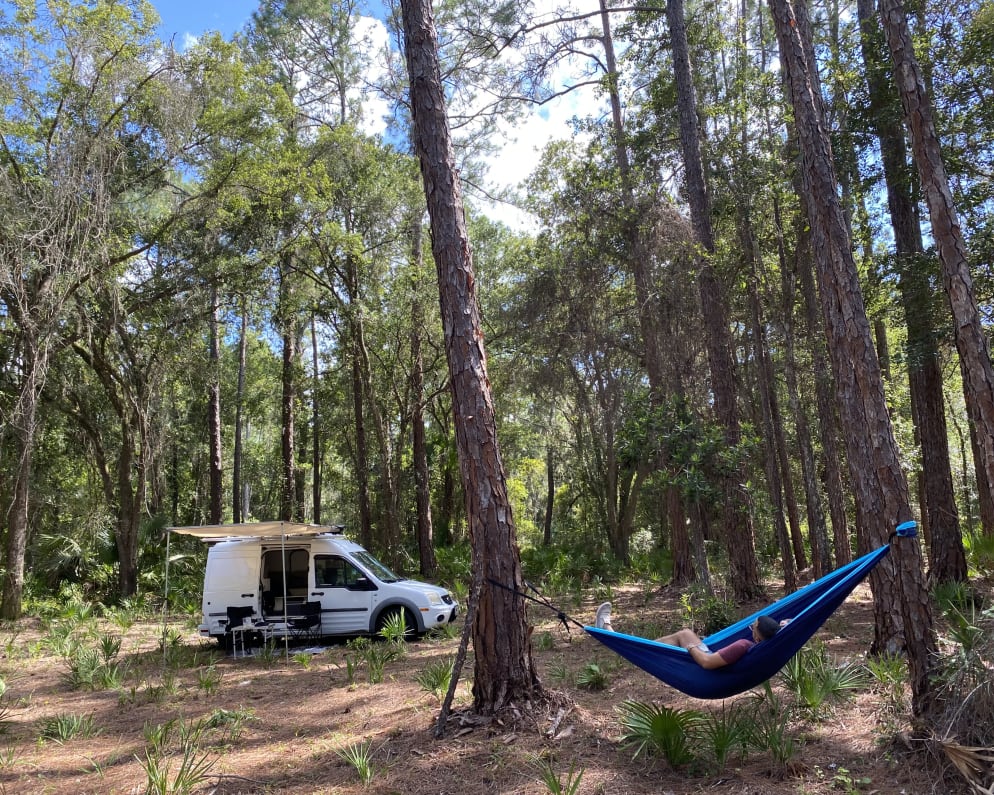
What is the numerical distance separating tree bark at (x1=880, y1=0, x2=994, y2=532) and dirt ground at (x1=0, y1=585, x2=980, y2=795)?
240cm

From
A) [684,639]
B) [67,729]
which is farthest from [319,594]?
[684,639]

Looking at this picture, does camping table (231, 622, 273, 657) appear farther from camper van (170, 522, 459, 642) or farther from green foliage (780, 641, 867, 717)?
green foliage (780, 641, 867, 717)

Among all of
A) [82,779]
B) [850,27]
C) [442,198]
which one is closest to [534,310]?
[850,27]

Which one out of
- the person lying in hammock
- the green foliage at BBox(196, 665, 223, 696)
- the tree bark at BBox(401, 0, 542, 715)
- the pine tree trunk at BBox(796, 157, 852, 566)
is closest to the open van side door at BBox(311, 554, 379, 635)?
the green foliage at BBox(196, 665, 223, 696)

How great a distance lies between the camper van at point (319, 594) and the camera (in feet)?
33.8

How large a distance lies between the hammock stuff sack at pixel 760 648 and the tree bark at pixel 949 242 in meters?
1.16

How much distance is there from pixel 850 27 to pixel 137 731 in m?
14.5

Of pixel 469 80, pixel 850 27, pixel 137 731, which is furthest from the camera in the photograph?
pixel 469 80

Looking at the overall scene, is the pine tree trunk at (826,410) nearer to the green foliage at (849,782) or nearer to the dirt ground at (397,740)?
the dirt ground at (397,740)

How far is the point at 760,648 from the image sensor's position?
14.4 ft

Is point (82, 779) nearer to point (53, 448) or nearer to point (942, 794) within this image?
point (942, 794)

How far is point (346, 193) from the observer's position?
56.2 feet

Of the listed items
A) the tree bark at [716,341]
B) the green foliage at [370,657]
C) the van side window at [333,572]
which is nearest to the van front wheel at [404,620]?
the green foliage at [370,657]

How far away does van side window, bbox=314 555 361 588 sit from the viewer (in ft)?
34.6
